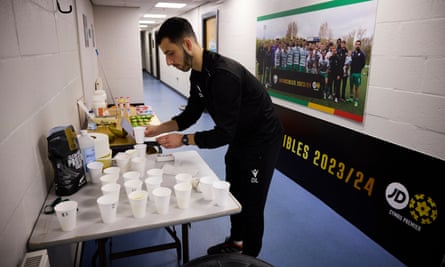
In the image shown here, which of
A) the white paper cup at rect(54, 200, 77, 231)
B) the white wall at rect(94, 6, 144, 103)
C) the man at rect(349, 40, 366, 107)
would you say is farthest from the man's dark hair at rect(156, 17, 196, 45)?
the white wall at rect(94, 6, 144, 103)

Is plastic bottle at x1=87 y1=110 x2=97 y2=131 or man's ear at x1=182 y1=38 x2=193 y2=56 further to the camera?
plastic bottle at x1=87 y1=110 x2=97 y2=131

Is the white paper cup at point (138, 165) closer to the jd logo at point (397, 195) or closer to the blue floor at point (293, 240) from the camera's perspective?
the blue floor at point (293, 240)

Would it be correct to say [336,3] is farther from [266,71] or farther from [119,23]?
[119,23]

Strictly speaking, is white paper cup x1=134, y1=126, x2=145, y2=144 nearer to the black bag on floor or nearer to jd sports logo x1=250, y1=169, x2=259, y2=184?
the black bag on floor

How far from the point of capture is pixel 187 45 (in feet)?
4.95

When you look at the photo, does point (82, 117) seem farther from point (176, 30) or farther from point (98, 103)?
point (176, 30)

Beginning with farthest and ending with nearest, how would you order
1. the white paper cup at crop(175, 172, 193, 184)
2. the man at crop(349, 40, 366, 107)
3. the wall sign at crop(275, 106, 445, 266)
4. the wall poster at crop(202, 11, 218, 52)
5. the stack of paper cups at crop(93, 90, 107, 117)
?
the wall poster at crop(202, 11, 218, 52) → the stack of paper cups at crop(93, 90, 107, 117) → the man at crop(349, 40, 366, 107) → the wall sign at crop(275, 106, 445, 266) → the white paper cup at crop(175, 172, 193, 184)

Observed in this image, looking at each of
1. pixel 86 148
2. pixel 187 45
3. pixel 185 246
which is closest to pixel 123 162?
pixel 86 148

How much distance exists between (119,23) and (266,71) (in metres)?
4.58

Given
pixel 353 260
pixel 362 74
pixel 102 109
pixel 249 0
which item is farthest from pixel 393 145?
pixel 249 0

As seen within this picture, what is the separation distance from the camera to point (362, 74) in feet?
7.43

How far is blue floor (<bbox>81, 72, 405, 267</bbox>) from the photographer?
6.66 ft

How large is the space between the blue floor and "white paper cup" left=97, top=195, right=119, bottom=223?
895 mm

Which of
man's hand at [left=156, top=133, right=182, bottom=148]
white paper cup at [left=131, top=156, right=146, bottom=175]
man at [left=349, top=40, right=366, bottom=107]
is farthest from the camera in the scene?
man at [left=349, top=40, right=366, bottom=107]
